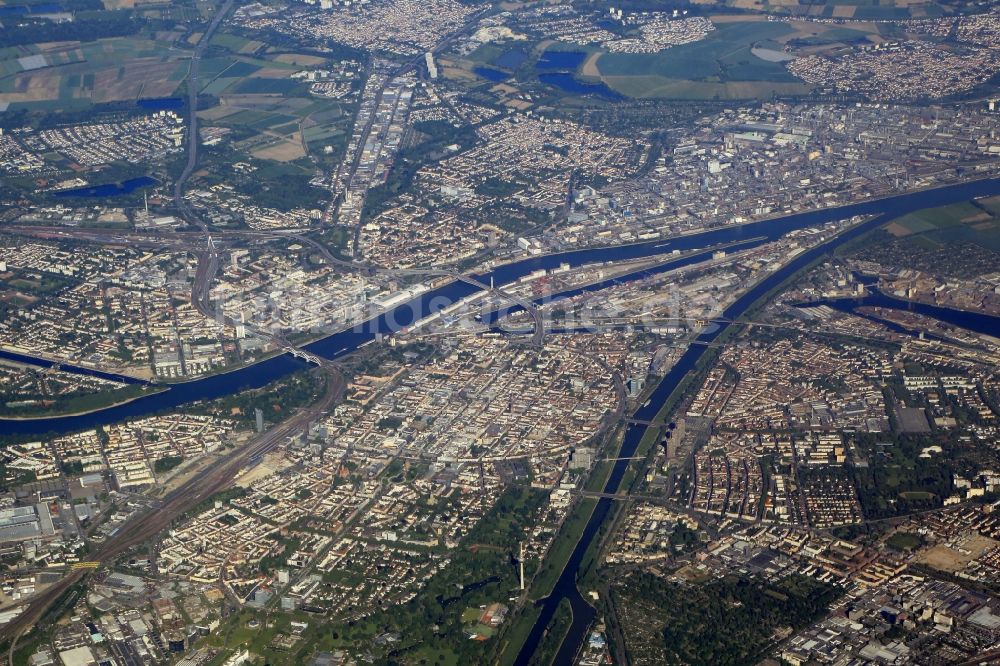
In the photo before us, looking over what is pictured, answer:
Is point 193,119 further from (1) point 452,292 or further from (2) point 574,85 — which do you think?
(1) point 452,292

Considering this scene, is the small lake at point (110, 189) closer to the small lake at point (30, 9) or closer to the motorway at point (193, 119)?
the motorway at point (193, 119)

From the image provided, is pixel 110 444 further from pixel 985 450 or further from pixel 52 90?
pixel 52 90

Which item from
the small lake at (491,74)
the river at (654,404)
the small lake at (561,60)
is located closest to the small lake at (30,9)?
the small lake at (491,74)

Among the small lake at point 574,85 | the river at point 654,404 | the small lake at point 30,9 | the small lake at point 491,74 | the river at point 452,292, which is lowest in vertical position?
the river at point 654,404

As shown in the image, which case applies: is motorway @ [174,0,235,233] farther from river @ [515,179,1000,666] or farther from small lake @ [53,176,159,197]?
river @ [515,179,1000,666]


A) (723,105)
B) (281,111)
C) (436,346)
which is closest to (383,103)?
(281,111)

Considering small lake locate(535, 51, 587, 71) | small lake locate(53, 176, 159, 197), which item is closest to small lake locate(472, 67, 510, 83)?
small lake locate(535, 51, 587, 71)
